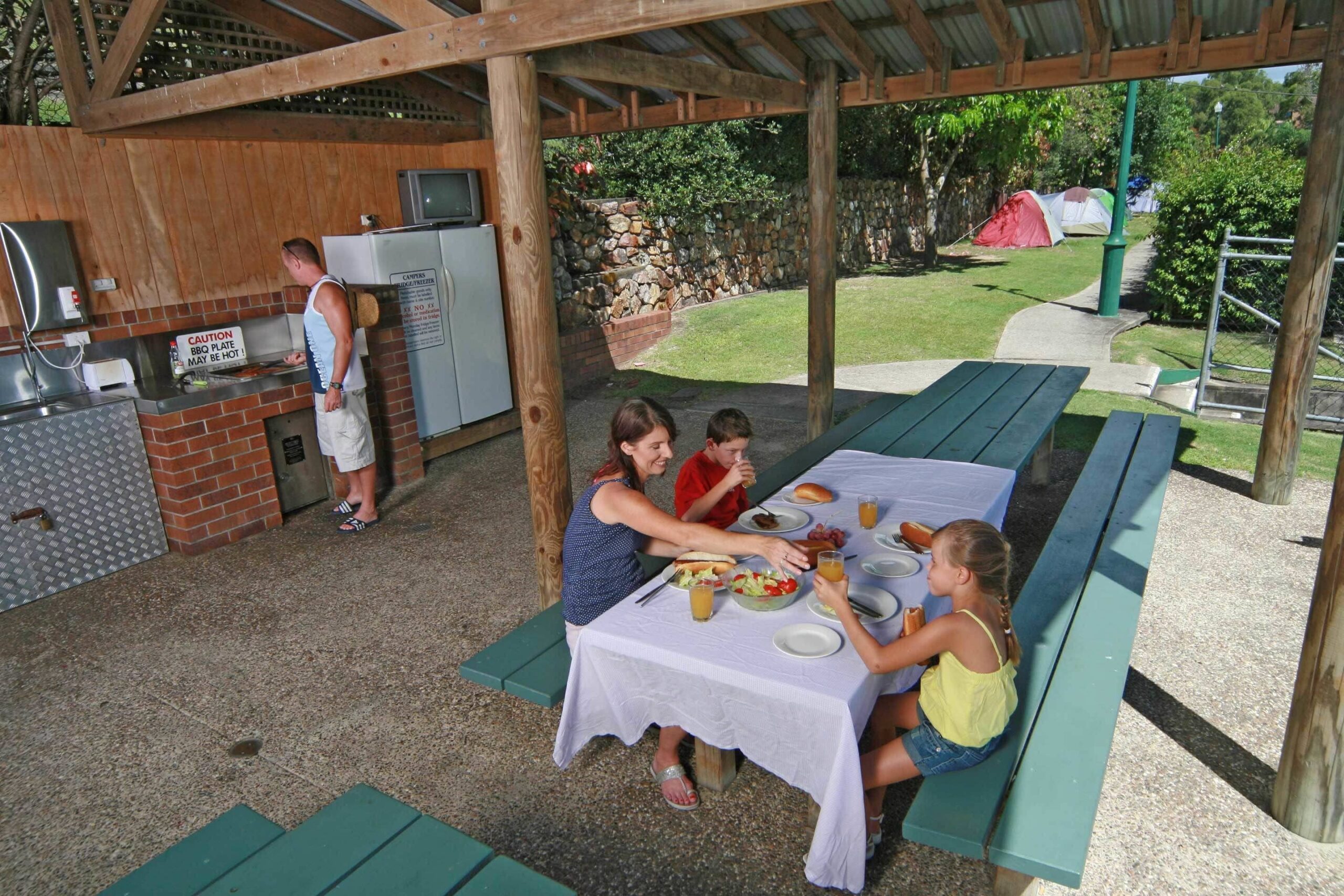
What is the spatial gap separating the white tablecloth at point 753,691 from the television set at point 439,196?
5.26 metres

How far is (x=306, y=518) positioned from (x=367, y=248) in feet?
6.80

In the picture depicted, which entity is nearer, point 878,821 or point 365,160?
point 878,821

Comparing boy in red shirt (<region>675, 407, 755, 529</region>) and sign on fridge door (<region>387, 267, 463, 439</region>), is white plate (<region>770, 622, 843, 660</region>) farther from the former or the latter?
sign on fridge door (<region>387, 267, 463, 439</region>)

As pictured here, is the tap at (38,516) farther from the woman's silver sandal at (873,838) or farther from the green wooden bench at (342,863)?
the woman's silver sandal at (873,838)

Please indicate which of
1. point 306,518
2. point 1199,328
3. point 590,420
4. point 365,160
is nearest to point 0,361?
point 306,518

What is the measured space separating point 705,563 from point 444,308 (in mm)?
4919


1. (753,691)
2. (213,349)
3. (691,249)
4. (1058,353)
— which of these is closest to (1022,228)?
(691,249)

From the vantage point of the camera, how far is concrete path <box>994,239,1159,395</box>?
30.8 feet

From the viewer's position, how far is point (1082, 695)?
275 centimetres

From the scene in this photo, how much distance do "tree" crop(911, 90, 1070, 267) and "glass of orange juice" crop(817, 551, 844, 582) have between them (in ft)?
41.8

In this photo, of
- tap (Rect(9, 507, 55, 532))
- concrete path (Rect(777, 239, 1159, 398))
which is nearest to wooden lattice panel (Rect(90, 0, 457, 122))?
tap (Rect(9, 507, 55, 532))

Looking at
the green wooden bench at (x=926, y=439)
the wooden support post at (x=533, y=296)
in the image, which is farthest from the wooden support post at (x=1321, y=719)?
the wooden support post at (x=533, y=296)

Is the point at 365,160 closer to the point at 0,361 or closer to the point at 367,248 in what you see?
the point at 367,248

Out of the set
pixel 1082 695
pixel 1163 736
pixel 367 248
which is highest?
pixel 367 248
